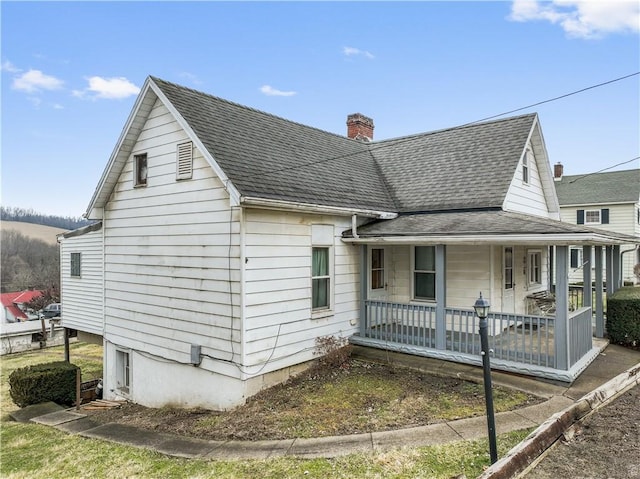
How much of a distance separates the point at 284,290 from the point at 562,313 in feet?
17.7

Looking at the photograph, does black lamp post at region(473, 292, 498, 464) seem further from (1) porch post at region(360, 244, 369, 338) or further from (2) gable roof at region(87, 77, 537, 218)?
(1) porch post at region(360, 244, 369, 338)

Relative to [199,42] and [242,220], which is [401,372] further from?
[199,42]

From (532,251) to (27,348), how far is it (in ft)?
93.9

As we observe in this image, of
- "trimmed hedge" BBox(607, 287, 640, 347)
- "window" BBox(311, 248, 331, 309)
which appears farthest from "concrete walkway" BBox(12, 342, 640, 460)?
"window" BBox(311, 248, 331, 309)

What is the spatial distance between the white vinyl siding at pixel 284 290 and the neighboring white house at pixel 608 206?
76.7 ft

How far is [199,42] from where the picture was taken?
15133mm

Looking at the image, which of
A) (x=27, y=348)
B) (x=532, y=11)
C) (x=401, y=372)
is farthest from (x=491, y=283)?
(x=27, y=348)

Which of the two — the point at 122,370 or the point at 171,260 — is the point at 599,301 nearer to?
the point at 171,260

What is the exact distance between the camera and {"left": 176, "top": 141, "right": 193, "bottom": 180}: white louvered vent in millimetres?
9008

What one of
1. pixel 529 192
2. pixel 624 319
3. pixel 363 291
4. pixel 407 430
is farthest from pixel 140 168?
pixel 624 319

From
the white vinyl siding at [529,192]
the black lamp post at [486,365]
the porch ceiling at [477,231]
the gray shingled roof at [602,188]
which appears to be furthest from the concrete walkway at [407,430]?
the gray shingled roof at [602,188]

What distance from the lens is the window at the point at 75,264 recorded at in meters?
14.1

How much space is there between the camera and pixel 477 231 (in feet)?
27.3

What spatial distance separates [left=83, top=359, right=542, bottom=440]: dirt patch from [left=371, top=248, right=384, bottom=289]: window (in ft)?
8.87
